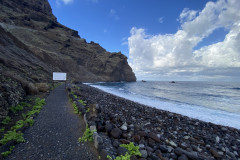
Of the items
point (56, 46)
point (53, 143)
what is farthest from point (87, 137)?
point (56, 46)

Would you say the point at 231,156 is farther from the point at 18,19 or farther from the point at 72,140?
the point at 18,19

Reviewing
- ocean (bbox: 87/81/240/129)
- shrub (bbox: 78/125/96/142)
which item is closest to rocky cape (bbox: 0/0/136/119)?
ocean (bbox: 87/81/240/129)

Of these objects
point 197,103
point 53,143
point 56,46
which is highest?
point 56,46

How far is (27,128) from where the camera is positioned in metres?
4.91

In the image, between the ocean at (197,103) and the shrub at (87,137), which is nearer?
the shrub at (87,137)

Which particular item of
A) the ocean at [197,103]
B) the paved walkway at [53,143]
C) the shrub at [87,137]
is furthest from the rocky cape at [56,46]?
the shrub at [87,137]

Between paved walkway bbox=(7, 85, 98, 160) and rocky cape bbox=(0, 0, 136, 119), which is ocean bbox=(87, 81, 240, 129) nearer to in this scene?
paved walkway bbox=(7, 85, 98, 160)

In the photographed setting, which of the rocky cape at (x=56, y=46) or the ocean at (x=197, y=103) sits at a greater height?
the rocky cape at (x=56, y=46)

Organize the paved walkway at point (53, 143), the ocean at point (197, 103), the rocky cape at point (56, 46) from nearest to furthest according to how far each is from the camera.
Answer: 1. the paved walkway at point (53, 143)
2. the ocean at point (197, 103)
3. the rocky cape at point (56, 46)

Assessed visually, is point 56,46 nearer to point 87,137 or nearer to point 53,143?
point 53,143

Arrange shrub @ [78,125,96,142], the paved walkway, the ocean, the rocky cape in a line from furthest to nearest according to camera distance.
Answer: the rocky cape < the ocean < shrub @ [78,125,96,142] < the paved walkway

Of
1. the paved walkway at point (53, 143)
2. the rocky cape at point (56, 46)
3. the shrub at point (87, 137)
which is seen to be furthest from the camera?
the rocky cape at point (56, 46)

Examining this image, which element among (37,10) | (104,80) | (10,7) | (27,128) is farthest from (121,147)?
(37,10)

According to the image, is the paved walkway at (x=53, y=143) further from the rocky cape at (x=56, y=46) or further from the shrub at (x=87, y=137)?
the rocky cape at (x=56, y=46)
